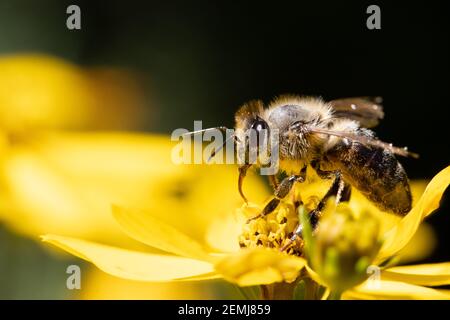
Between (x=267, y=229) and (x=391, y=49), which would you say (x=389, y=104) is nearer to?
(x=391, y=49)

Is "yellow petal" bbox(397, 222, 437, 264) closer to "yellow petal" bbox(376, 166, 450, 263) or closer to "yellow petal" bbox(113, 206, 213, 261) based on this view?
"yellow petal" bbox(376, 166, 450, 263)

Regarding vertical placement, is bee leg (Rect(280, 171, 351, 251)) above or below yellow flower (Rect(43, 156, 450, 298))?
above

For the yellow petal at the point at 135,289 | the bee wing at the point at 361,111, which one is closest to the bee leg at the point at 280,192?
the bee wing at the point at 361,111

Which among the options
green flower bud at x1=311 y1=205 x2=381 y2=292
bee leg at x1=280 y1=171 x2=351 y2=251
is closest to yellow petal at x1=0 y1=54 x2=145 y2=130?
bee leg at x1=280 y1=171 x2=351 y2=251

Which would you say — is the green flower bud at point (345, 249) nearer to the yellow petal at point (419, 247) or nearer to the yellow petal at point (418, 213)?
the yellow petal at point (418, 213)

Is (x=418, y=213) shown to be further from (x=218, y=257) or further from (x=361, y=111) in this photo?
Result: (x=361, y=111)

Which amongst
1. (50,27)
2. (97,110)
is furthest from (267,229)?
(97,110)
